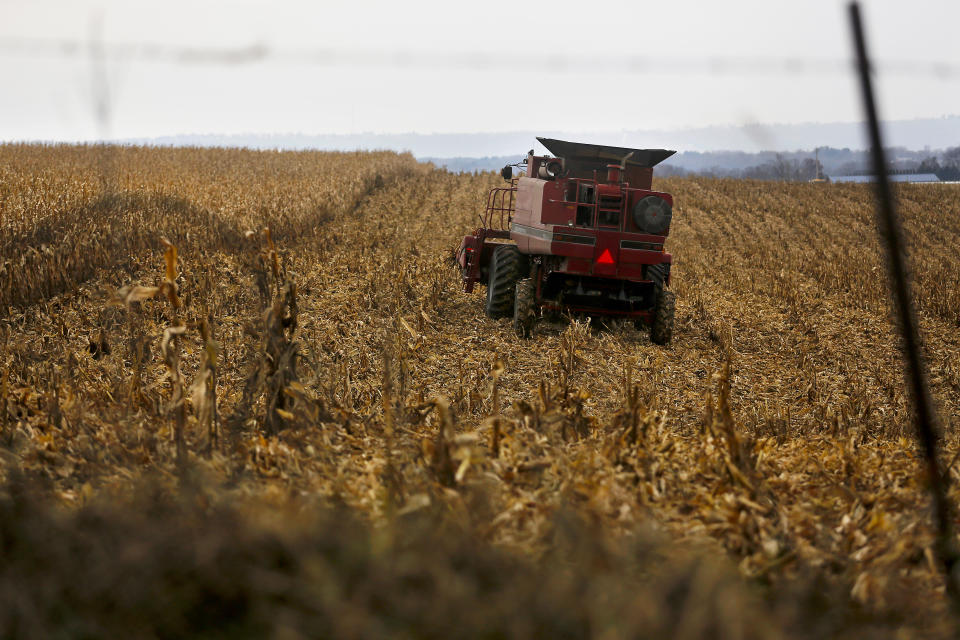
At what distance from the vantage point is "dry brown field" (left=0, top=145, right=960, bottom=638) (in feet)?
7.99

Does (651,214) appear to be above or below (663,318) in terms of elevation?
above

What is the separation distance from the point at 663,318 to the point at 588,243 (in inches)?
52.3

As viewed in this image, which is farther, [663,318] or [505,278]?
[505,278]

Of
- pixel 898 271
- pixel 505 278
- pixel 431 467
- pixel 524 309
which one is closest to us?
pixel 898 271

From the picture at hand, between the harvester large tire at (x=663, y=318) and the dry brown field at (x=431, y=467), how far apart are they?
25 cm

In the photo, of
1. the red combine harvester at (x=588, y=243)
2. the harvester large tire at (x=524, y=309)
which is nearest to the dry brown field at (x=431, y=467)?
the harvester large tire at (x=524, y=309)

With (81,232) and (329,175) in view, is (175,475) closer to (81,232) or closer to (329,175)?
(81,232)

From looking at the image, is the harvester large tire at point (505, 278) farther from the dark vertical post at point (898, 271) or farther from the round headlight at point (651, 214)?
the dark vertical post at point (898, 271)

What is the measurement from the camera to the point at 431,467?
3.97 meters

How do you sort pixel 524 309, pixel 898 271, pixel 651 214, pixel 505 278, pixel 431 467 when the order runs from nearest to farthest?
pixel 898 271 → pixel 431 467 → pixel 524 309 → pixel 651 214 → pixel 505 278

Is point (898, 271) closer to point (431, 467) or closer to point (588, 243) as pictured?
point (431, 467)

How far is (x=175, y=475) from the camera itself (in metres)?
4.16

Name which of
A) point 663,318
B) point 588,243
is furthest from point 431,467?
point 663,318

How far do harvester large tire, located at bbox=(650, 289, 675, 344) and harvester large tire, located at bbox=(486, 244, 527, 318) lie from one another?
1.85 m
